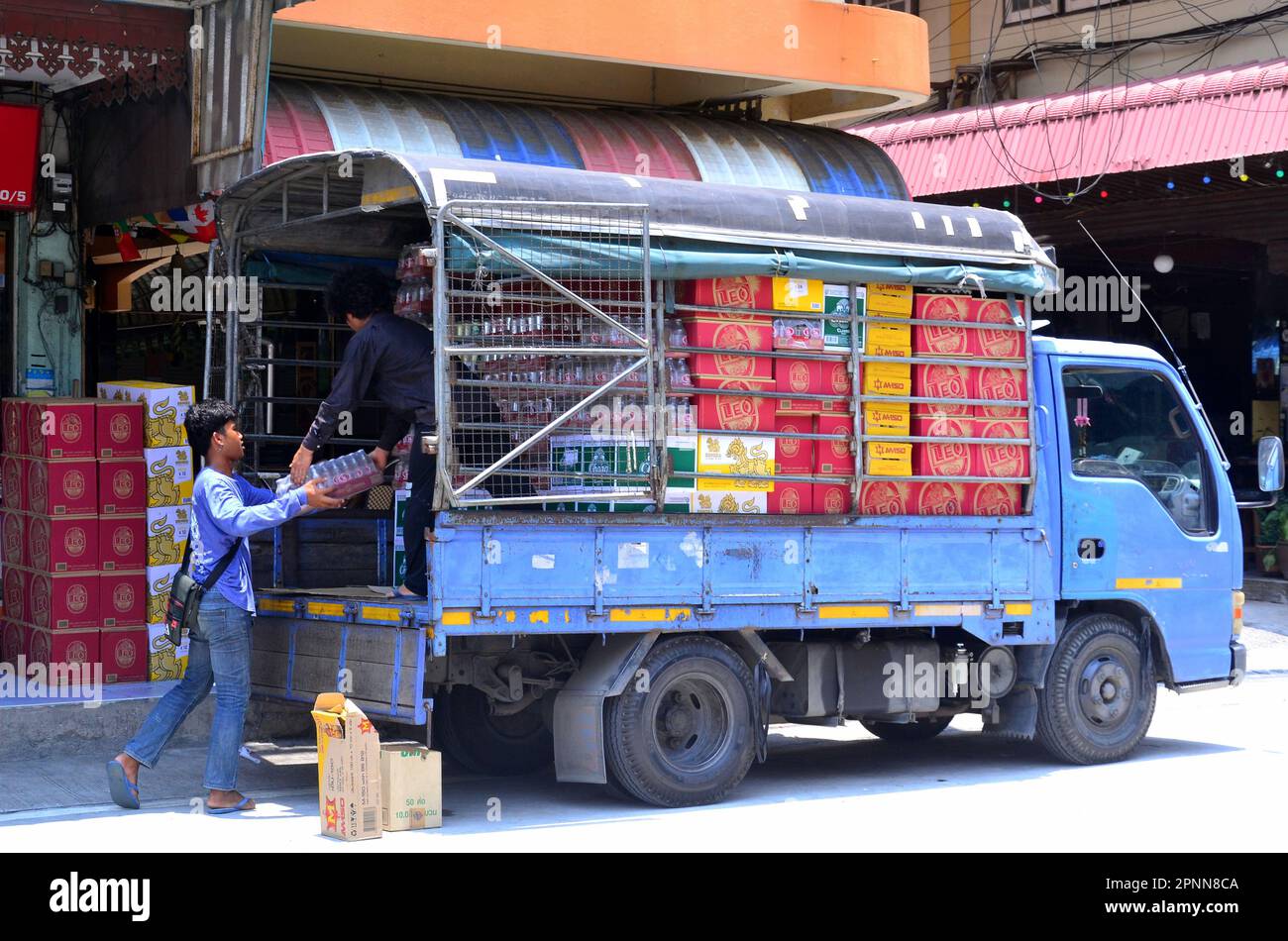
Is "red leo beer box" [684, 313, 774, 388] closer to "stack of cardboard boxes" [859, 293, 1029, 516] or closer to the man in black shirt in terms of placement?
"stack of cardboard boxes" [859, 293, 1029, 516]

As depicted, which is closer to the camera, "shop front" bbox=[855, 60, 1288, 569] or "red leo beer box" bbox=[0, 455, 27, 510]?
"red leo beer box" bbox=[0, 455, 27, 510]

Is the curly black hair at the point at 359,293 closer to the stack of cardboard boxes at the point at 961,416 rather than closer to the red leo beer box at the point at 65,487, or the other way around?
the red leo beer box at the point at 65,487

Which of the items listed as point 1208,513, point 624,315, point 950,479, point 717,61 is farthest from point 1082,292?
point 624,315

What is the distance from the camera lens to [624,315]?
756cm

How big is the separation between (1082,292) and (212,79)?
459 inches

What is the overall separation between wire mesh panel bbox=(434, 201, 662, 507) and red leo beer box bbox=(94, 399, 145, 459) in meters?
2.65

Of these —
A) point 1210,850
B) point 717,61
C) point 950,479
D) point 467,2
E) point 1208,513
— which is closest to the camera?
point 1210,850

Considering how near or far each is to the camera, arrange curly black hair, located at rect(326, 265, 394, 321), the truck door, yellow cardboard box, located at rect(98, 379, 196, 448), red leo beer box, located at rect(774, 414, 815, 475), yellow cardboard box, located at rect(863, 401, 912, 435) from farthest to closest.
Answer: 1. yellow cardboard box, located at rect(98, 379, 196, 448)
2. the truck door
3. yellow cardboard box, located at rect(863, 401, 912, 435)
4. curly black hair, located at rect(326, 265, 394, 321)
5. red leo beer box, located at rect(774, 414, 815, 475)

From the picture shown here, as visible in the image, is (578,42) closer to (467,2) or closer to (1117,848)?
(467,2)

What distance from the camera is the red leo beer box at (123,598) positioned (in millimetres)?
9258

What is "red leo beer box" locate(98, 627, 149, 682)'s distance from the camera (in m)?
9.27

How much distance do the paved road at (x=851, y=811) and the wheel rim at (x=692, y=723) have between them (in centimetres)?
26

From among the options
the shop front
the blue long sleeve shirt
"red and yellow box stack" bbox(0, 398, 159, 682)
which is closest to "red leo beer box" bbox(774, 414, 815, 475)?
the blue long sleeve shirt

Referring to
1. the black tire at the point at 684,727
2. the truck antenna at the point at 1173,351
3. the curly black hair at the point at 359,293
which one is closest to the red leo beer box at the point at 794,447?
the black tire at the point at 684,727
